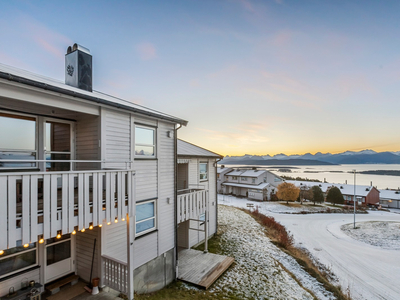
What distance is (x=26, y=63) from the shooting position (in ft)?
41.8

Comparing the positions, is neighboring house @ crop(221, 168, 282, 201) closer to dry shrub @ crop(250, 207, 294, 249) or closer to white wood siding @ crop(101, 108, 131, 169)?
dry shrub @ crop(250, 207, 294, 249)

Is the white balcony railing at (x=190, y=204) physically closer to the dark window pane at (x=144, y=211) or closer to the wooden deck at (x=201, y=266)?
the dark window pane at (x=144, y=211)

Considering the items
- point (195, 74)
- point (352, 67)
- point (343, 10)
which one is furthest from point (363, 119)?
point (195, 74)

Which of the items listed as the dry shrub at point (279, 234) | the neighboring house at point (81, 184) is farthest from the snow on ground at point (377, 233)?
the neighboring house at point (81, 184)

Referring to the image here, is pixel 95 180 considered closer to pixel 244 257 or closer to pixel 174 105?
pixel 244 257

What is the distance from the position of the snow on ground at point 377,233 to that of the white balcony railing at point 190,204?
18680 millimetres

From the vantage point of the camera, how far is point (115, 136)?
20.8ft

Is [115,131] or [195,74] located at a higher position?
[195,74]

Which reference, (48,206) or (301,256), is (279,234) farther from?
(48,206)

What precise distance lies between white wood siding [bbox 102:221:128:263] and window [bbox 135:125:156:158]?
2521 millimetres

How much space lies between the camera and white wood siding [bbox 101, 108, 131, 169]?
5984mm

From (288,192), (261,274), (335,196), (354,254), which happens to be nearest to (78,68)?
(261,274)

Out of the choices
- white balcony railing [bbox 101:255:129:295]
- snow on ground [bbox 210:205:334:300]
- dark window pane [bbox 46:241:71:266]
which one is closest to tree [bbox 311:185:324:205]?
snow on ground [bbox 210:205:334:300]

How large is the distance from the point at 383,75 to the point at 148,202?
23027mm
